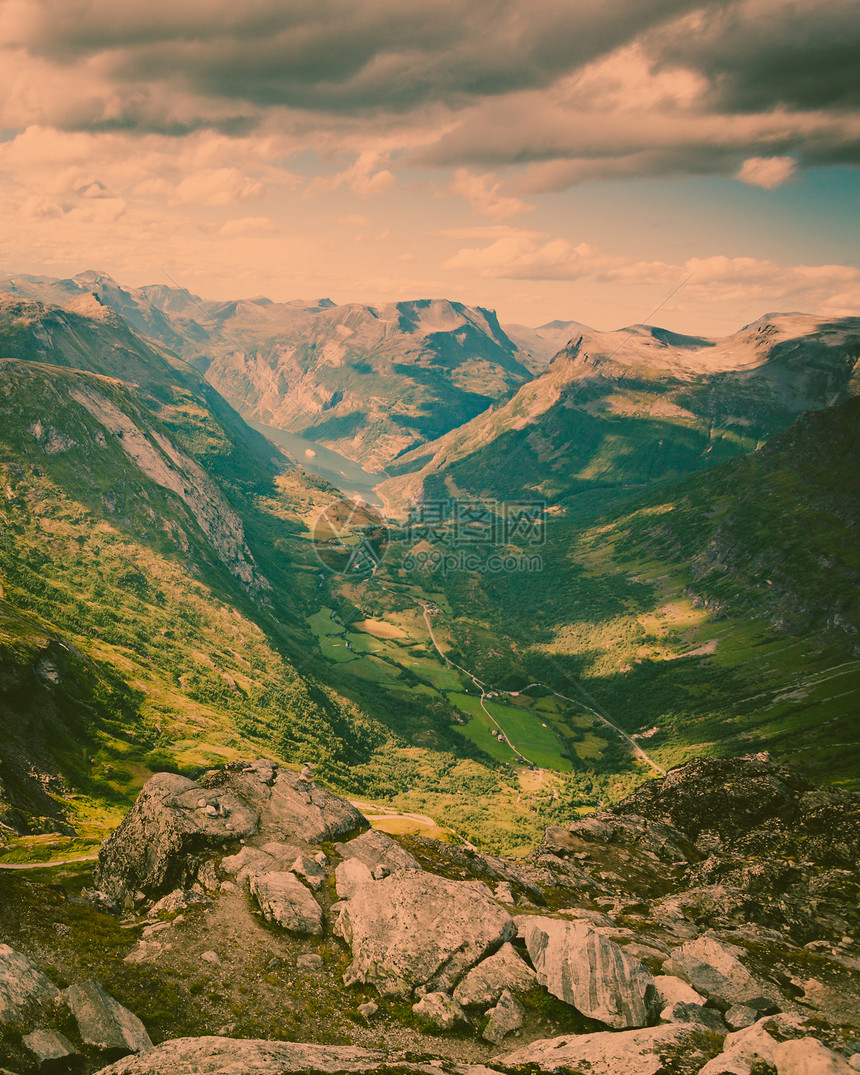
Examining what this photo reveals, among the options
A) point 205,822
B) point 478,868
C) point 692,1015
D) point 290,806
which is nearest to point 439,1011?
point 692,1015

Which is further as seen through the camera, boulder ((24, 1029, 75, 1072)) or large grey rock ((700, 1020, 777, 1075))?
large grey rock ((700, 1020, 777, 1075))

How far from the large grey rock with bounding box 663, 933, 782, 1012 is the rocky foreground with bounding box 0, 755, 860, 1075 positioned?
6.5 inches

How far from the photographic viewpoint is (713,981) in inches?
1722

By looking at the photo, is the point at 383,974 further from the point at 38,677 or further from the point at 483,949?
the point at 38,677

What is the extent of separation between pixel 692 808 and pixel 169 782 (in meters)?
76.4

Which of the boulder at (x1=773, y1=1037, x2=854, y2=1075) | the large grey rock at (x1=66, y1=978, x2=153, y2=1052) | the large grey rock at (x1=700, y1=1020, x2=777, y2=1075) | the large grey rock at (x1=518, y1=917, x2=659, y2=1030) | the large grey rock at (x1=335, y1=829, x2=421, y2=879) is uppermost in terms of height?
the large grey rock at (x1=66, y1=978, x2=153, y2=1052)

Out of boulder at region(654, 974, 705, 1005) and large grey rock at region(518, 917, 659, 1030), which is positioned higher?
large grey rock at region(518, 917, 659, 1030)

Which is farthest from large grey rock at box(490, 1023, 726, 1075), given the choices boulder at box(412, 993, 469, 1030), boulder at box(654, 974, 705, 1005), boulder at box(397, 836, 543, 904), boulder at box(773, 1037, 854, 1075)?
boulder at box(397, 836, 543, 904)

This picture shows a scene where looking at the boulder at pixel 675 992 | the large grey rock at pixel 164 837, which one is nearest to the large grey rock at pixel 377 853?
the large grey rock at pixel 164 837

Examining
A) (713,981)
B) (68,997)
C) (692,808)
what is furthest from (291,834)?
(692,808)

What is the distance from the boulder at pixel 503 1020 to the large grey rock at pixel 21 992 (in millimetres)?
27939

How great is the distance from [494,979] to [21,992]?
31322 mm

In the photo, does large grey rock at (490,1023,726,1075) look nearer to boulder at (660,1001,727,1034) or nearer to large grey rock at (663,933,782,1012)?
boulder at (660,1001,727,1034)

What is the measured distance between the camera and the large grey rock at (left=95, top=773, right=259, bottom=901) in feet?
174
